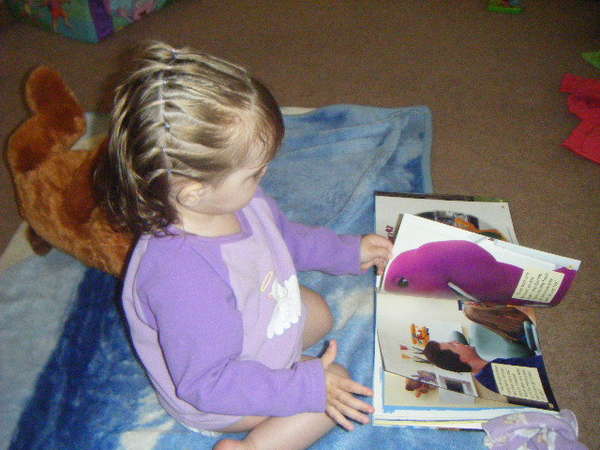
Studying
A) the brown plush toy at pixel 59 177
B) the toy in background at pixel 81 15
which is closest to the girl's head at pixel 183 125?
the brown plush toy at pixel 59 177

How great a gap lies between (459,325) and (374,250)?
184 millimetres

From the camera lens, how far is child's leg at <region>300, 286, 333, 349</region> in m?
0.85

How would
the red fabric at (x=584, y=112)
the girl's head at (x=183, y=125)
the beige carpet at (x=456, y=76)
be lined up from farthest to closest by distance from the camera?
the red fabric at (x=584, y=112) → the beige carpet at (x=456, y=76) → the girl's head at (x=183, y=125)

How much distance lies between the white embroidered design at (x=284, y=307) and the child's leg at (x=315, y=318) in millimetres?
121

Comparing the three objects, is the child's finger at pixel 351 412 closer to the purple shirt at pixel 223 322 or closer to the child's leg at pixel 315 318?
the purple shirt at pixel 223 322

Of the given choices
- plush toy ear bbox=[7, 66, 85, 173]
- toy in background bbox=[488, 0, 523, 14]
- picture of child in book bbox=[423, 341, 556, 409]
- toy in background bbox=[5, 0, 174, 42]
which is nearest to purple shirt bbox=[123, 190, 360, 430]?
picture of child in book bbox=[423, 341, 556, 409]

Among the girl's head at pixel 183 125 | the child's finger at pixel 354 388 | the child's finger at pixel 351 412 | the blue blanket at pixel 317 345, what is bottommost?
the blue blanket at pixel 317 345

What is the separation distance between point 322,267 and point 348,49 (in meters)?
1.19

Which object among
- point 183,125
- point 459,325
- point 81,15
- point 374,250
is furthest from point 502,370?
point 81,15

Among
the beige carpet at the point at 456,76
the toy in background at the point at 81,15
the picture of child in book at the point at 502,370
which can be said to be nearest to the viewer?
the picture of child in book at the point at 502,370

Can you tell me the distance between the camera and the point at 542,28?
1893 mm

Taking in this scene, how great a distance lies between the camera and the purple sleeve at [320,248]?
82 centimetres

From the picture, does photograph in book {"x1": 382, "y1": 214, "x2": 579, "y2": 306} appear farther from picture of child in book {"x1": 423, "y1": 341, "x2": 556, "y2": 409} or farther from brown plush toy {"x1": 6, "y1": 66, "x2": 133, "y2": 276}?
brown plush toy {"x1": 6, "y1": 66, "x2": 133, "y2": 276}

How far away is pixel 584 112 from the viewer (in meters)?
1.45
